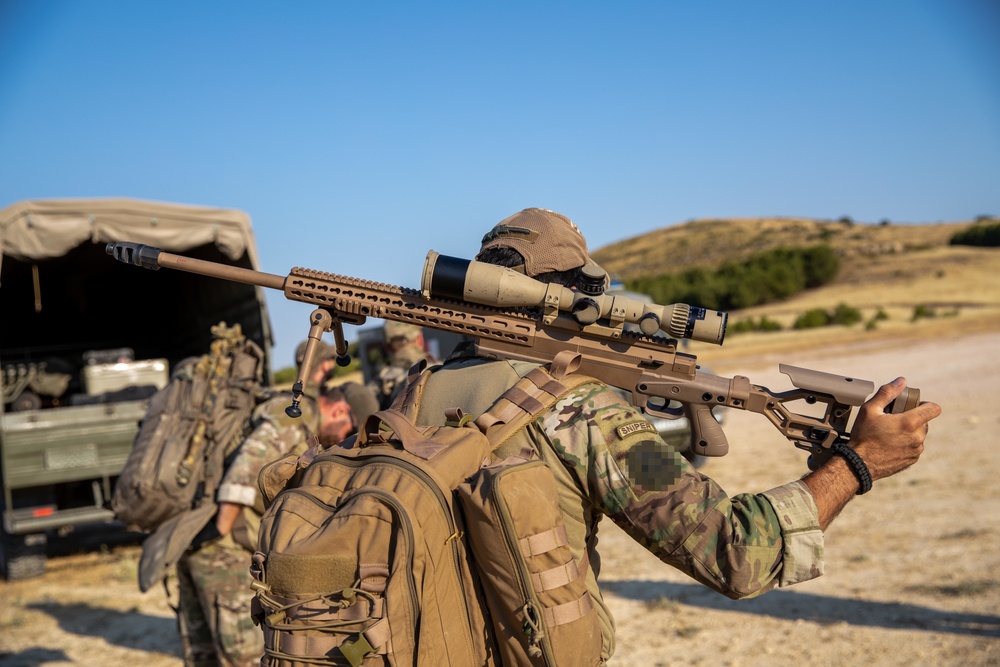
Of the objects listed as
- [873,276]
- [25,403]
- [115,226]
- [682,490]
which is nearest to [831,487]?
A: [682,490]

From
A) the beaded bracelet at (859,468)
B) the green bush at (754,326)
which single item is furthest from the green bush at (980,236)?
the beaded bracelet at (859,468)

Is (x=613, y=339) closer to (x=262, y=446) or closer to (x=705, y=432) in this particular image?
(x=705, y=432)

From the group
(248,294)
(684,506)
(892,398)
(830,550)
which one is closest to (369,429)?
(684,506)

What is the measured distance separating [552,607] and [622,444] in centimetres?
41

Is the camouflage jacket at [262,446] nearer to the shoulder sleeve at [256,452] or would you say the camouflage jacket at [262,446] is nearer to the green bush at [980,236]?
the shoulder sleeve at [256,452]

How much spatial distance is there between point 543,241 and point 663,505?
777mm

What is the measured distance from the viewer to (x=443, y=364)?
2.51m

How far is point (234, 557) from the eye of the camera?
13.9 feet

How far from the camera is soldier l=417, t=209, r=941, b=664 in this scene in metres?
Result: 2.00

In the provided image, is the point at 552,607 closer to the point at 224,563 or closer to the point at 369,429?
the point at 369,429

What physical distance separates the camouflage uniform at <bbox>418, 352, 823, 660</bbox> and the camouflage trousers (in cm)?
249

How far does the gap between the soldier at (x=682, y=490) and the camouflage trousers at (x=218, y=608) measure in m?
2.32

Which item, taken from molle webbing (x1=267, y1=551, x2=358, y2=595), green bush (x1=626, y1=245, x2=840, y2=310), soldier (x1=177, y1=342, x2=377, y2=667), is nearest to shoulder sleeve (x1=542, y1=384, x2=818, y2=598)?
molle webbing (x1=267, y1=551, x2=358, y2=595)

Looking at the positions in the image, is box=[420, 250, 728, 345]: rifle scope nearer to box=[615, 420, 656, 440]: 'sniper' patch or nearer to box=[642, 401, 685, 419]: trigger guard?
box=[642, 401, 685, 419]: trigger guard
